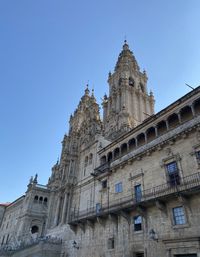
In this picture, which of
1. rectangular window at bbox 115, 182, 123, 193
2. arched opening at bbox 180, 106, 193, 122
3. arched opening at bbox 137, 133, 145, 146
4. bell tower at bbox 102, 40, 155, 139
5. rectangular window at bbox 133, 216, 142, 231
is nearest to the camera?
rectangular window at bbox 133, 216, 142, 231

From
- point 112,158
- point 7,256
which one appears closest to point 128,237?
point 112,158

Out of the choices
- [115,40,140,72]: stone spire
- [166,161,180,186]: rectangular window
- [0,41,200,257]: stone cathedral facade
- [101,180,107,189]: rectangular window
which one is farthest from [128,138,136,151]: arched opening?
[115,40,140,72]: stone spire

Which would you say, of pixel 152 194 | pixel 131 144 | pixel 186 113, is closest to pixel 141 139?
pixel 131 144

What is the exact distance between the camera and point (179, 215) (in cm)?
1786

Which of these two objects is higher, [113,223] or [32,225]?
[32,225]

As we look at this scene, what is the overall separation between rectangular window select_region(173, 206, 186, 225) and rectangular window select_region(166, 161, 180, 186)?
223cm

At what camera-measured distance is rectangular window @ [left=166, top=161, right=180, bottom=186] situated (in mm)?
19500

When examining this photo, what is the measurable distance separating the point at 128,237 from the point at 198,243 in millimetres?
7467

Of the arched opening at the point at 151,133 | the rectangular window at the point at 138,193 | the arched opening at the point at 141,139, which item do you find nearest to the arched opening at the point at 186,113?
the arched opening at the point at 151,133

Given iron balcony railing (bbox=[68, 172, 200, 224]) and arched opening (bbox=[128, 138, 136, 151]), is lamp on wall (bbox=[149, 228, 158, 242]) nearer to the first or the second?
iron balcony railing (bbox=[68, 172, 200, 224])

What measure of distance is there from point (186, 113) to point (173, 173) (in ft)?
19.9

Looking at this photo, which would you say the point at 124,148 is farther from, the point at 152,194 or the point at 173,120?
the point at 152,194

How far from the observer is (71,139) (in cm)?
5150

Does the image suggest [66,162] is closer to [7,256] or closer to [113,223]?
[7,256]
